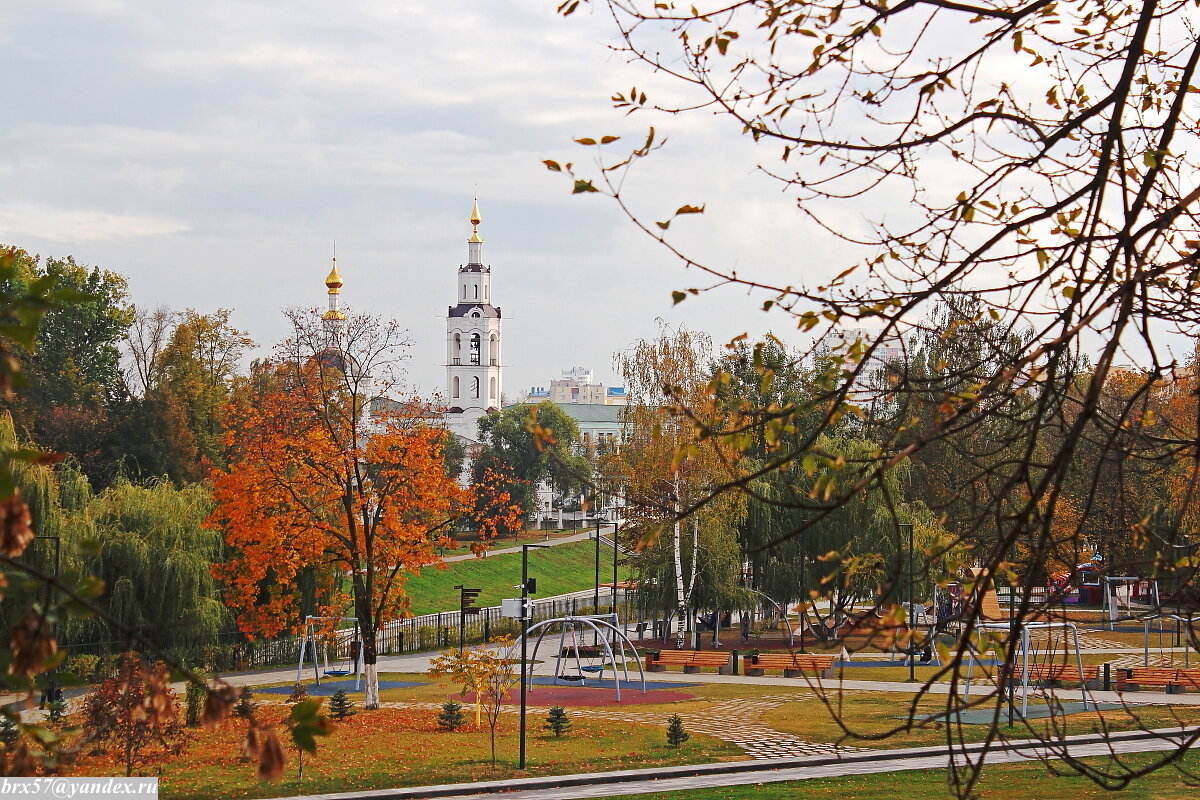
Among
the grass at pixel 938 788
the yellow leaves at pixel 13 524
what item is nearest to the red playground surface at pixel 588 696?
the grass at pixel 938 788

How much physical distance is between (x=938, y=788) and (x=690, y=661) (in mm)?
15671

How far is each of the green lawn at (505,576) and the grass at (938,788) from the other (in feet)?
99.6

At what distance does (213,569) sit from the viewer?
2598 cm

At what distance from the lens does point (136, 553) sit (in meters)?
28.3

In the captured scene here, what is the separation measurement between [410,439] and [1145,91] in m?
19.3

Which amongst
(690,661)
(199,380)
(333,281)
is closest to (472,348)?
(333,281)

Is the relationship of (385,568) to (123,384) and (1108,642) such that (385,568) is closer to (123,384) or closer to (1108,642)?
(1108,642)

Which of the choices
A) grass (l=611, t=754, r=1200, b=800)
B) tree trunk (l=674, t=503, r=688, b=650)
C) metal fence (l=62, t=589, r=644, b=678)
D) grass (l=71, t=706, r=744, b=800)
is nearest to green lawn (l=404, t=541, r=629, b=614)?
metal fence (l=62, t=589, r=644, b=678)

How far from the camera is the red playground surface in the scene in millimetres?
24922

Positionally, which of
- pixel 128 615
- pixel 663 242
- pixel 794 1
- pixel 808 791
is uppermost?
pixel 794 1

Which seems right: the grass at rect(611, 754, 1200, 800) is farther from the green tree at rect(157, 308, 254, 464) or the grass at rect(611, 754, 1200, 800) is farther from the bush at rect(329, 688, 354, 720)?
the green tree at rect(157, 308, 254, 464)

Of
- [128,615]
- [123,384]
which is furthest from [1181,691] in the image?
[123,384]

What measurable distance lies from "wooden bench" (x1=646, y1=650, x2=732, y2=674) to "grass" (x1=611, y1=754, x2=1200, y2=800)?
44.9 feet

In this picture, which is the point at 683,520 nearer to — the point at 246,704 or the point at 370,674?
the point at 370,674
